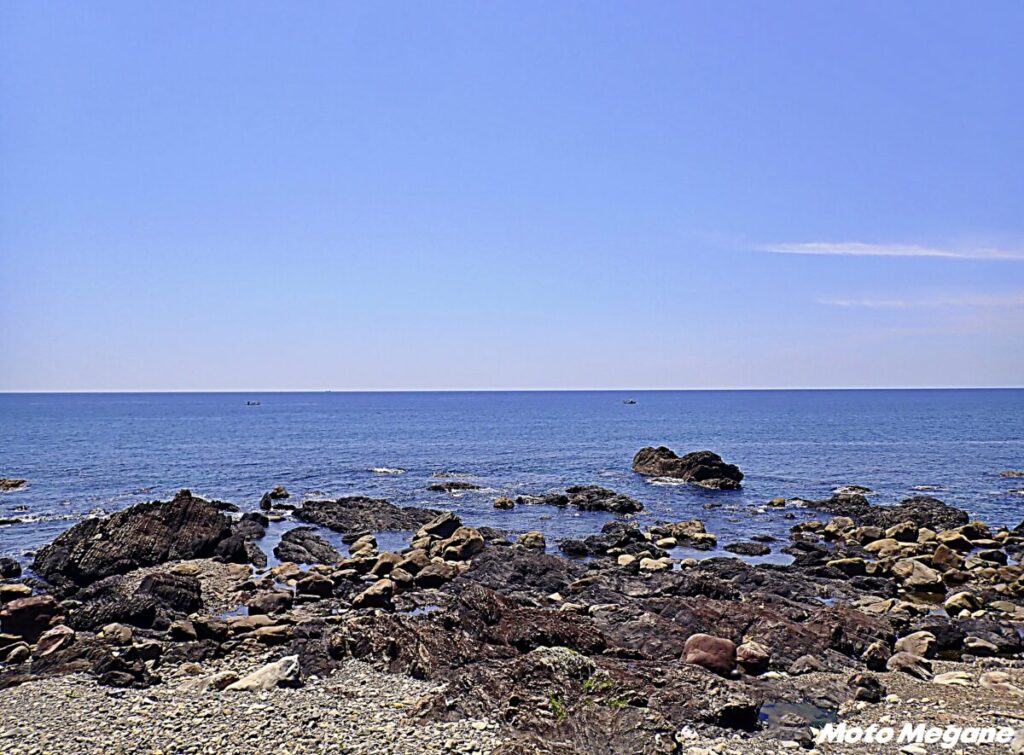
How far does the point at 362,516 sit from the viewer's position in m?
44.6

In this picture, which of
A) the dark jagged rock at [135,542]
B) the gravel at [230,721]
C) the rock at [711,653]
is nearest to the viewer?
the gravel at [230,721]

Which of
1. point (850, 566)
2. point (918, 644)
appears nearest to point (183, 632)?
point (918, 644)

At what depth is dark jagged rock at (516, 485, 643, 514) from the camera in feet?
164

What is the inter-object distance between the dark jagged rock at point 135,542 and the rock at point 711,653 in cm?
2193

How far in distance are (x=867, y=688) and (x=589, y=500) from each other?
35330 mm

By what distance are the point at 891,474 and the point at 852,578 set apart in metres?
41.7

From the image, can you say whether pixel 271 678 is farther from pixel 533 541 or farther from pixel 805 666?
pixel 533 541

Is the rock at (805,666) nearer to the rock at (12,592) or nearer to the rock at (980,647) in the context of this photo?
the rock at (980,647)

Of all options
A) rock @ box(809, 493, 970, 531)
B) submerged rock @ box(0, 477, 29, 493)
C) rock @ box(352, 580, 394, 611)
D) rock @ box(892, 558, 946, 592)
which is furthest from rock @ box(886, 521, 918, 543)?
submerged rock @ box(0, 477, 29, 493)

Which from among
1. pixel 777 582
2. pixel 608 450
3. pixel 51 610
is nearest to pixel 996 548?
pixel 777 582

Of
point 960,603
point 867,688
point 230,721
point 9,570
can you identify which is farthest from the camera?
point 9,570

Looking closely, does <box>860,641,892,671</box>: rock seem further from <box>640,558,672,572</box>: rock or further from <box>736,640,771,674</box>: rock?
<box>640,558,672,572</box>: rock

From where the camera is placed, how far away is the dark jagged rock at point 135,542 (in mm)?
30312

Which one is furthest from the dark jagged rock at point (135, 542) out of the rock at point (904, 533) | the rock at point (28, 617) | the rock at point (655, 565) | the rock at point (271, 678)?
the rock at point (904, 533)
